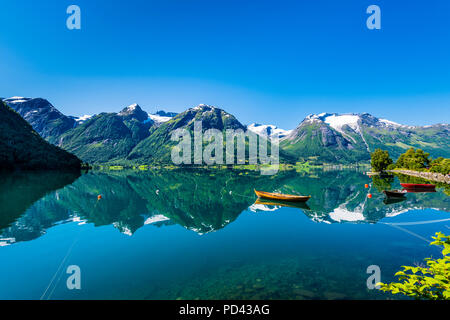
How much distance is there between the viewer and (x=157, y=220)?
115 feet

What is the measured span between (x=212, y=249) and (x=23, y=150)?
17133cm

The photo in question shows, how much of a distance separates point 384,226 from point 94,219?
140 feet

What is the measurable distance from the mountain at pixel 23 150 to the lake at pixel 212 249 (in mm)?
123956

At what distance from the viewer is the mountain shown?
5153 inches

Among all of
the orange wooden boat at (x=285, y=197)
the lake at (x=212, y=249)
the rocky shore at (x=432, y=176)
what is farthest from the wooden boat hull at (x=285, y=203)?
the rocky shore at (x=432, y=176)

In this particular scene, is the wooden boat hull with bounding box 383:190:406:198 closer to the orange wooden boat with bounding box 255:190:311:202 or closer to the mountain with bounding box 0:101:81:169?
the orange wooden boat with bounding box 255:190:311:202

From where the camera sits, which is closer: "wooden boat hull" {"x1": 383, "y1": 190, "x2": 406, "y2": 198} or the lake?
the lake

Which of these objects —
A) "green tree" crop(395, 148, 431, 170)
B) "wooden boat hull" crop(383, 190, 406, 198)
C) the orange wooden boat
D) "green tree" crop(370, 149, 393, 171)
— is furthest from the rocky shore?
the orange wooden boat

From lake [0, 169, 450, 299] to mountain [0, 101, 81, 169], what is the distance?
12396 centimetres

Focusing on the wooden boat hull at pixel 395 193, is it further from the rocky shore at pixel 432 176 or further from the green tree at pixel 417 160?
the green tree at pixel 417 160

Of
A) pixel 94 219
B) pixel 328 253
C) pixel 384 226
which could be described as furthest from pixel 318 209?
pixel 94 219

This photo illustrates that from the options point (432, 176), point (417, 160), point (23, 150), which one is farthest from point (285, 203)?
point (23, 150)

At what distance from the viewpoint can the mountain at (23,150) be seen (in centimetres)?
13088
